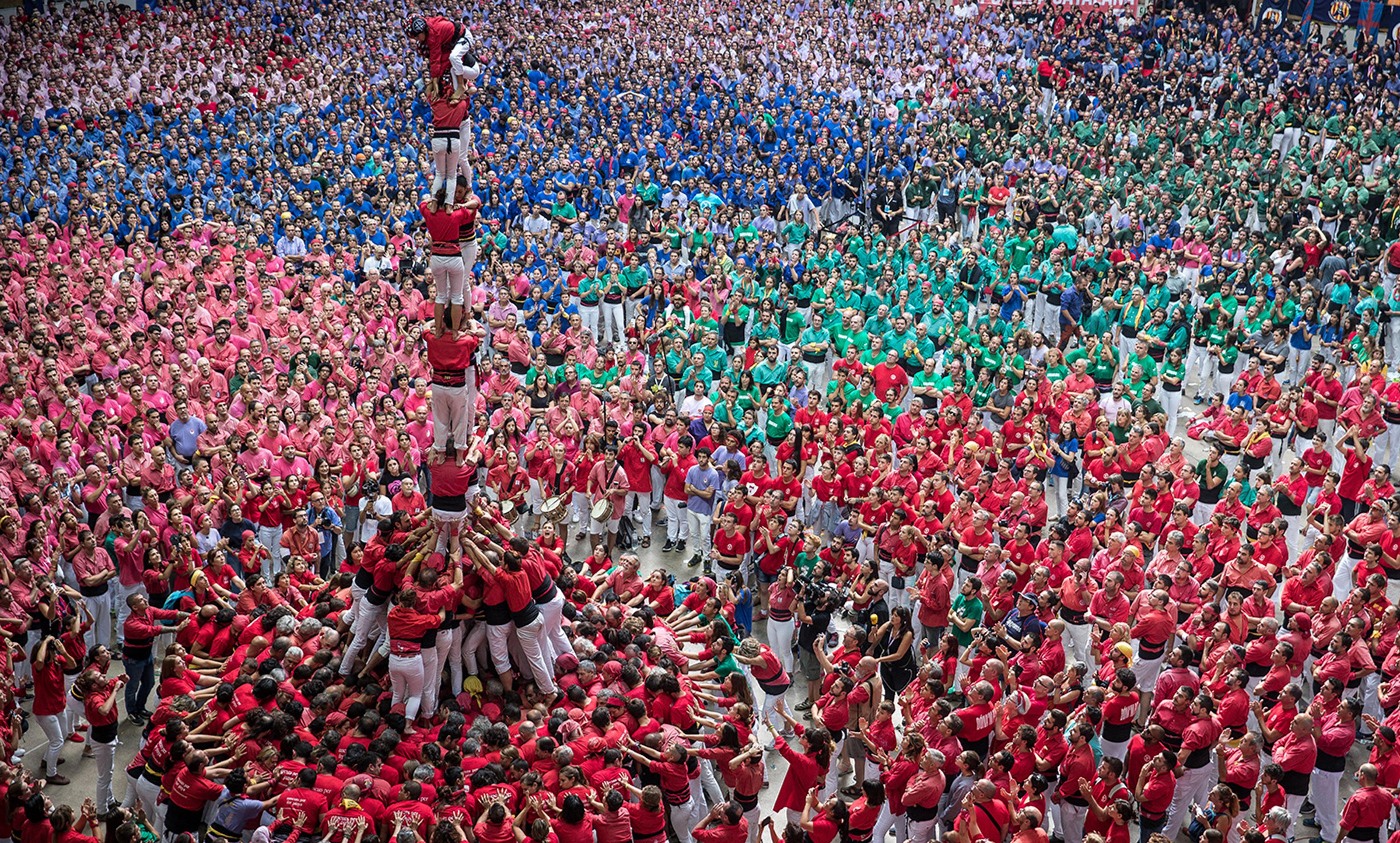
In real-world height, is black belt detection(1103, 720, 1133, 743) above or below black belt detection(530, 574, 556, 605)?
below

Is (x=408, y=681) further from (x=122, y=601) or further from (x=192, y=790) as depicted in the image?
(x=122, y=601)

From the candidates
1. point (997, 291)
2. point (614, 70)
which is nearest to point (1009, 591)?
point (997, 291)

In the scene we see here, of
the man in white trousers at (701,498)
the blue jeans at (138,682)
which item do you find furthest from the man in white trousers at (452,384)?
the man in white trousers at (701,498)

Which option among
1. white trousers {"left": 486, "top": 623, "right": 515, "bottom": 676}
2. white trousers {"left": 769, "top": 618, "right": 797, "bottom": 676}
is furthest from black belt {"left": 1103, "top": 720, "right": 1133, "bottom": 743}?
white trousers {"left": 486, "top": 623, "right": 515, "bottom": 676}

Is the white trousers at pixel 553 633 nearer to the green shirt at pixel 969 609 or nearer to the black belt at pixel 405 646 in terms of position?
the black belt at pixel 405 646

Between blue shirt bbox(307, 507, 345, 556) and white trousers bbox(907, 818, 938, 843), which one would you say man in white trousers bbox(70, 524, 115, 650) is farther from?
white trousers bbox(907, 818, 938, 843)

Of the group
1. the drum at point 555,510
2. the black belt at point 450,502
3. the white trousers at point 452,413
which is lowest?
the drum at point 555,510
